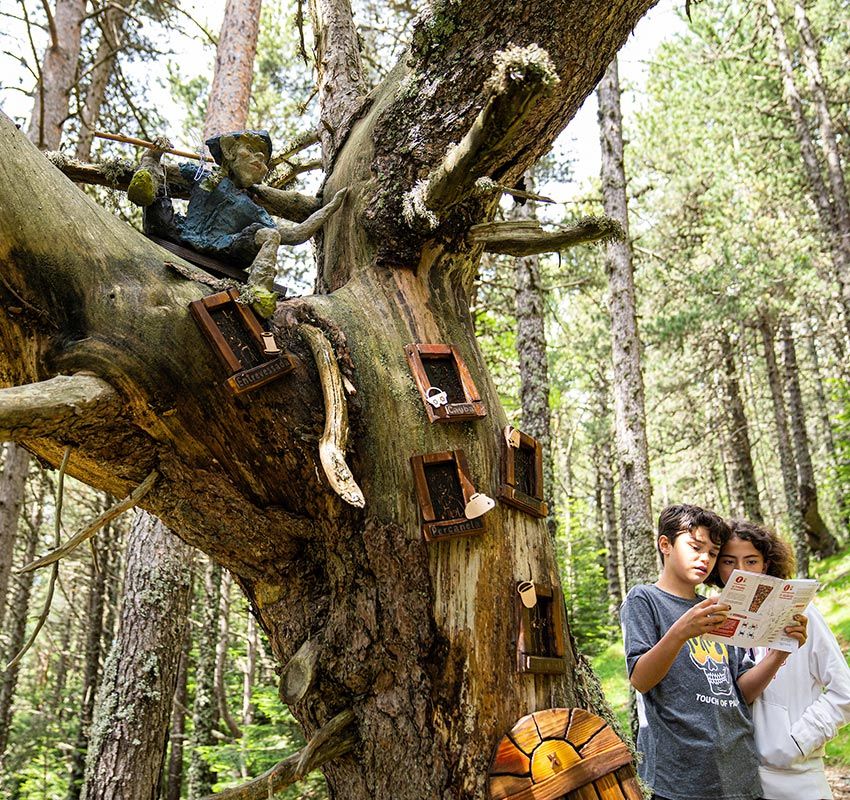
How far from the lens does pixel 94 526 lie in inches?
81.4

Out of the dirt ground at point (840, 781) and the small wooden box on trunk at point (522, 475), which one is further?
the dirt ground at point (840, 781)

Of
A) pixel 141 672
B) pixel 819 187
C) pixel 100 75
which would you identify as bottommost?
pixel 141 672

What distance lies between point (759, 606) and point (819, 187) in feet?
37.1

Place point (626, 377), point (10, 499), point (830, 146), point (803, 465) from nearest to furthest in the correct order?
point (10, 499)
point (626, 377)
point (830, 146)
point (803, 465)

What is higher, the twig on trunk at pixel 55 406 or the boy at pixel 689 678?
the twig on trunk at pixel 55 406

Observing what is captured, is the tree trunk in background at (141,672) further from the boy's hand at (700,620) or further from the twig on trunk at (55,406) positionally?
the boy's hand at (700,620)

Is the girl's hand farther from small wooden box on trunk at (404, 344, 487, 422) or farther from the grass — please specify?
the grass

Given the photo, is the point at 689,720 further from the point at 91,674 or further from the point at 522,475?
the point at 91,674

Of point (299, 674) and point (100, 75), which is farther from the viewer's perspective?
point (100, 75)

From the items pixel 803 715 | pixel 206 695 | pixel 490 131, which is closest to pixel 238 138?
pixel 490 131

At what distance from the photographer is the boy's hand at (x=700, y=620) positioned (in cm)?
246

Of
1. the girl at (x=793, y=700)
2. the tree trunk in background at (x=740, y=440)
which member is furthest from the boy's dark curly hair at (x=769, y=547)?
the tree trunk in background at (x=740, y=440)

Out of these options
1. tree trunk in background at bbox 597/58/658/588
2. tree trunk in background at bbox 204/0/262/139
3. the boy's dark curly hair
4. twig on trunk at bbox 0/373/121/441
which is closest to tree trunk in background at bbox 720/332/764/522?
tree trunk in background at bbox 597/58/658/588

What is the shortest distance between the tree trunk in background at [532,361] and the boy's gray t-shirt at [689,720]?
463 cm
